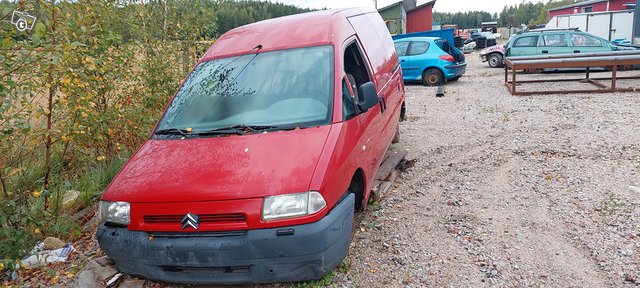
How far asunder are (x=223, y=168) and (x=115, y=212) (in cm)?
85

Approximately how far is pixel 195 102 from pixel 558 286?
3.34 meters

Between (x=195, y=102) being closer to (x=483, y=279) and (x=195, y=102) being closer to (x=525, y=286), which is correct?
(x=483, y=279)

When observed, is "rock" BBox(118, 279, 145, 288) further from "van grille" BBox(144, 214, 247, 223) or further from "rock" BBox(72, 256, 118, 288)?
"van grille" BBox(144, 214, 247, 223)

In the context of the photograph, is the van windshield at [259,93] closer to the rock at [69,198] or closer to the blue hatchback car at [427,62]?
the rock at [69,198]

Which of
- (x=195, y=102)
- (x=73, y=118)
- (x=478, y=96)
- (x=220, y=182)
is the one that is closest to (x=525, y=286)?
(x=220, y=182)

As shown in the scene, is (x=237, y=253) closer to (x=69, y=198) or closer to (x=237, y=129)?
(x=237, y=129)

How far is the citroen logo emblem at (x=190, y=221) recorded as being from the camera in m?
2.89

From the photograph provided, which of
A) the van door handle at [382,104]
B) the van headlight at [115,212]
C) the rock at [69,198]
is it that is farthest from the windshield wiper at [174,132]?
the van door handle at [382,104]

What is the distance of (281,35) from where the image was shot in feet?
14.5

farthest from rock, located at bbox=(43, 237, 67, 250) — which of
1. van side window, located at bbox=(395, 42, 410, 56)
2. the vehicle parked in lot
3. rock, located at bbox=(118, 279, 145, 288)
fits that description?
the vehicle parked in lot

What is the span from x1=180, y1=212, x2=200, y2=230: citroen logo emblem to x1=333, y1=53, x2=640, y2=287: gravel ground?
1195 mm

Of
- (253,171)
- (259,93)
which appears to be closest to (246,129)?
(259,93)

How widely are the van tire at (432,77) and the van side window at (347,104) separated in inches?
422

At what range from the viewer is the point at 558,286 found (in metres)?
3.15
